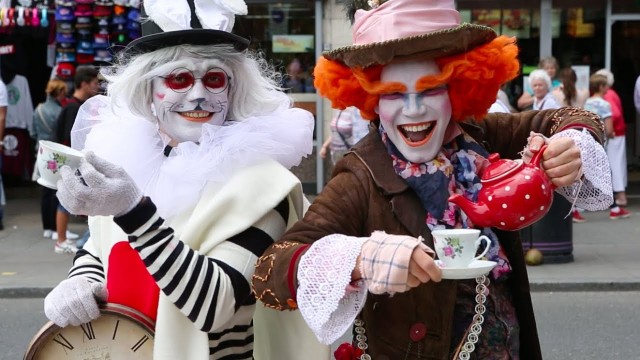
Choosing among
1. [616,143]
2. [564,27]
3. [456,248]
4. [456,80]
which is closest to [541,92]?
[616,143]

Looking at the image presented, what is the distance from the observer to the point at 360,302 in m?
2.34

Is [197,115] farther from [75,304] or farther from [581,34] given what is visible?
[581,34]

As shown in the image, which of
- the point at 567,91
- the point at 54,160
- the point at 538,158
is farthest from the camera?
the point at 567,91

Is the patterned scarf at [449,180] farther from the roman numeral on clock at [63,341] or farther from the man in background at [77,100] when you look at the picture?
the man in background at [77,100]

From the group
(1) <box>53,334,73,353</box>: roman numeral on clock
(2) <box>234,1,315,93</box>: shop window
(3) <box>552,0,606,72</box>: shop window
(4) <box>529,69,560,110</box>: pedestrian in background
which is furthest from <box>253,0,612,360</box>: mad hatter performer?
(3) <box>552,0,606,72</box>: shop window

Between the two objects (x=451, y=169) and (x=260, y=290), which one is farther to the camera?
(x=451, y=169)

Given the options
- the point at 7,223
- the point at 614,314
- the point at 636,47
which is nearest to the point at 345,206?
the point at 614,314

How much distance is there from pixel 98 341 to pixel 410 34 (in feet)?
4.01

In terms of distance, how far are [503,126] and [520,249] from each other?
0.39 metres

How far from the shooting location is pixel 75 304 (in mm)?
2697

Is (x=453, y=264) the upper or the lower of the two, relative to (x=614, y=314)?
upper

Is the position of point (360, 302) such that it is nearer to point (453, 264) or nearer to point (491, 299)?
point (453, 264)

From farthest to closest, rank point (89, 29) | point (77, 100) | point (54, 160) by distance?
point (89, 29) → point (77, 100) → point (54, 160)

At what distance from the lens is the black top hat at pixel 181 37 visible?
2.84 meters
